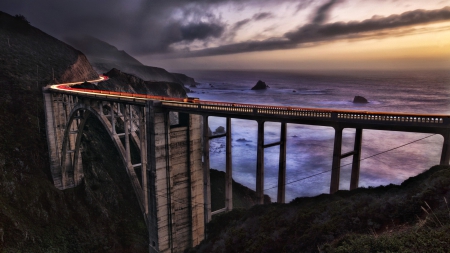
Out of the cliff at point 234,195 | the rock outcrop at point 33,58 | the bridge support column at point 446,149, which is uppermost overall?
the rock outcrop at point 33,58

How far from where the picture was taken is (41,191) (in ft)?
117

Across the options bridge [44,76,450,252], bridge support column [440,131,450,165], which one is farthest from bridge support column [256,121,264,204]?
bridge support column [440,131,450,165]

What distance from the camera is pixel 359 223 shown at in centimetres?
1435

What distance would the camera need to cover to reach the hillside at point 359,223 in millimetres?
10914

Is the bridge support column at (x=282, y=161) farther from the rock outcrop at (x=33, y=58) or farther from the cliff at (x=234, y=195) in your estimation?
the rock outcrop at (x=33, y=58)

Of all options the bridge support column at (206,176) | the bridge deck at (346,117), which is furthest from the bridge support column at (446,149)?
the bridge support column at (206,176)

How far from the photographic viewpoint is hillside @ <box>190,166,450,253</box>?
10.9 metres

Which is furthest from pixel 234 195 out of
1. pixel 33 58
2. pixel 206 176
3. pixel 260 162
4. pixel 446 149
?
pixel 33 58

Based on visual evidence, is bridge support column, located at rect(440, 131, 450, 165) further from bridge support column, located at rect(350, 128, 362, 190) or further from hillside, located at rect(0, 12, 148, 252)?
hillside, located at rect(0, 12, 148, 252)

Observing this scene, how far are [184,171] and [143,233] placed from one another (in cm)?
1719

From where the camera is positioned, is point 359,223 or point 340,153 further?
point 340,153

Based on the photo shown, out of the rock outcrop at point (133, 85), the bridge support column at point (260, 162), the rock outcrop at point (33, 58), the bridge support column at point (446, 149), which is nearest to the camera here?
the bridge support column at point (446, 149)

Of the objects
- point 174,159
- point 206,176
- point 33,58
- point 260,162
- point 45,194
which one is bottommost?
point 45,194

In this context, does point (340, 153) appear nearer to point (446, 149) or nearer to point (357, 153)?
point (357, 153)
